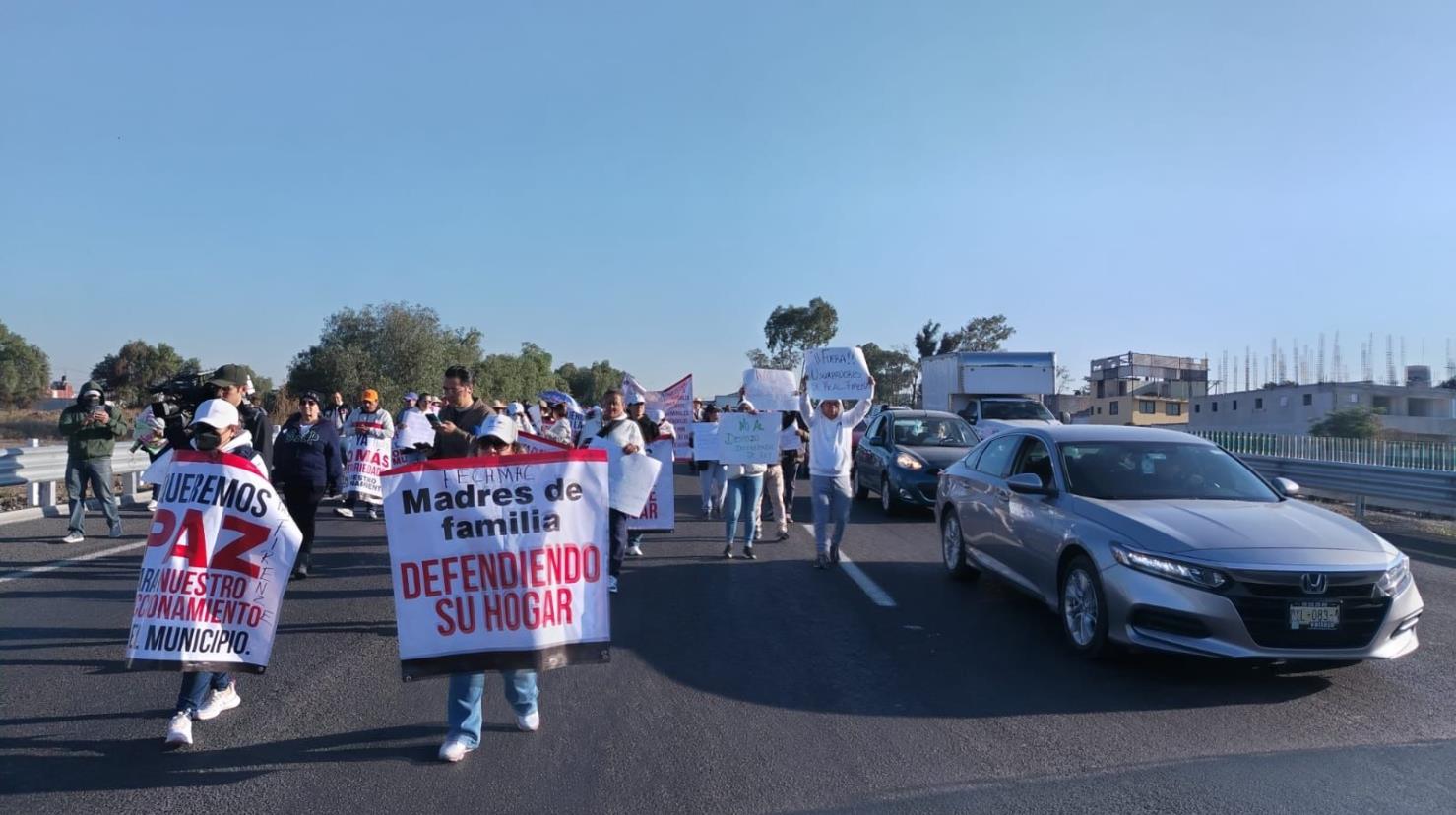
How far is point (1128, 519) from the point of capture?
20.2 feet

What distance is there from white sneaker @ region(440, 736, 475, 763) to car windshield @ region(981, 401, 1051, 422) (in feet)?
61.9

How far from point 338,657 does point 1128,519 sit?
545 centimetres

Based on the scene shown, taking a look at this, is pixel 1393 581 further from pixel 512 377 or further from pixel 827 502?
pixel 512 377

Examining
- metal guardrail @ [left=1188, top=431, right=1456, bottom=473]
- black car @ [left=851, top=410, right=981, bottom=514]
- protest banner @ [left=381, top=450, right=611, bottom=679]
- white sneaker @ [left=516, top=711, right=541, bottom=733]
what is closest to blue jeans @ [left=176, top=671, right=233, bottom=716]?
protest banner @ [left=381, top=450, right=611, bottom=679]

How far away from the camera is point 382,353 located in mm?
55219

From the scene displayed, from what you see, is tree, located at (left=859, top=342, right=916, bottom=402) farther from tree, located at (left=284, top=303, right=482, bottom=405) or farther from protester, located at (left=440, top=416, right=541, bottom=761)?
protester, located at (left=440, top=416, right=541, bottom=761)

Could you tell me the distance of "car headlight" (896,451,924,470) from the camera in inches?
557

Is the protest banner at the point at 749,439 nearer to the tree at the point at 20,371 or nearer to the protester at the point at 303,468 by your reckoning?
the protester at the point at 303,468

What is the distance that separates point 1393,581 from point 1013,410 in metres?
17.0

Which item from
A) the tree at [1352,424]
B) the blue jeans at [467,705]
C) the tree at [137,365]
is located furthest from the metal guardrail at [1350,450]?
the tree at [137,365]

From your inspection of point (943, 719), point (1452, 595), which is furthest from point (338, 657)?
point (1452, 595)

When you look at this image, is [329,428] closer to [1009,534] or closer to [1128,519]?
[1009,534]

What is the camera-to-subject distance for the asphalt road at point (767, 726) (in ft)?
13.8

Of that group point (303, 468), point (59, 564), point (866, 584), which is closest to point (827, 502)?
point (866, 584)
